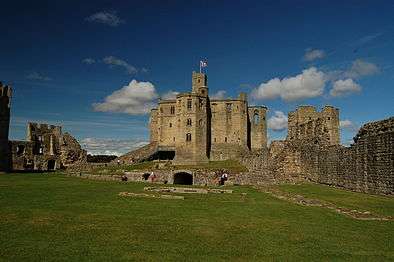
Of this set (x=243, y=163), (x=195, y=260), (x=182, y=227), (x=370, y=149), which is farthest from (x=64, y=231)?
(x=243, y=163)

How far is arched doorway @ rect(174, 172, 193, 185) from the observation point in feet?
161

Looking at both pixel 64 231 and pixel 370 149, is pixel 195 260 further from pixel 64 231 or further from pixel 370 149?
pixel 370 149

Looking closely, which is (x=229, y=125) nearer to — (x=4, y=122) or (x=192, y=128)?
(x=192, y=128)

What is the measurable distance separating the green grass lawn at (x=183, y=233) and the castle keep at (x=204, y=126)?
50.0 m

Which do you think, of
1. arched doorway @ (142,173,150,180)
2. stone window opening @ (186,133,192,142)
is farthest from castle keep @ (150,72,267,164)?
arched doorway @ (142,173,150,180)

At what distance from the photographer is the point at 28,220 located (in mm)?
13164

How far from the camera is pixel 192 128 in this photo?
70.2 metres

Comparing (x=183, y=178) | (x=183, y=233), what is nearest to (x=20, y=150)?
(x=183, y=178)

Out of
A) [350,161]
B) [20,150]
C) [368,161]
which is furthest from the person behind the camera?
[20,150]

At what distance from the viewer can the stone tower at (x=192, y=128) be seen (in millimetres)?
69188

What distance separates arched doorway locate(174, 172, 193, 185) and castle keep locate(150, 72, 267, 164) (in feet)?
45.6

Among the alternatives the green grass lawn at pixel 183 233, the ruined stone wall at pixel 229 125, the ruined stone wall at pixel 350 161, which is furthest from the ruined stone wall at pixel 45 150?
the green grass lawn at pixel 183 233

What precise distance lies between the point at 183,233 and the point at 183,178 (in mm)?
39726

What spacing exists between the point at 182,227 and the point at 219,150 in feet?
198
